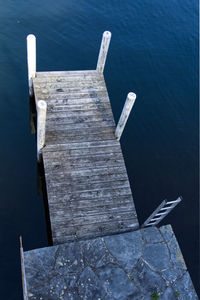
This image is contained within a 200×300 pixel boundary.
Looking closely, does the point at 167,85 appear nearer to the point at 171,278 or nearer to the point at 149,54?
the point at 149,54

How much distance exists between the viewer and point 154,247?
8977mm

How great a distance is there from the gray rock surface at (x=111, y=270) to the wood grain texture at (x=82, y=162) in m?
0.94

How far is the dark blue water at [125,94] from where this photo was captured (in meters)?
11.4

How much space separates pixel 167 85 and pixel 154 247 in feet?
36.1

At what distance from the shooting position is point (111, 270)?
8383mm

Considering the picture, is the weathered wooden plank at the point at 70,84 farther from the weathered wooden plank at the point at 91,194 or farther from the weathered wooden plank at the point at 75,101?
the weathered wooden plank at the point at 91,194

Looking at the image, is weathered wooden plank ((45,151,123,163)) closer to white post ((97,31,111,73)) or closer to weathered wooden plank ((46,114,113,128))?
weathered wooden plank ((46,114,113,128))

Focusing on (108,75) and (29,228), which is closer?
(29,228)

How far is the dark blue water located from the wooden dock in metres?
1.95

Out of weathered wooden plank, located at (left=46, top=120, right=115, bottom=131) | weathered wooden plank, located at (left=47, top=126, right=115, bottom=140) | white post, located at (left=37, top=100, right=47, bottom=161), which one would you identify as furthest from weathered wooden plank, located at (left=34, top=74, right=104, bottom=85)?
white post, located at (left=37, top=100, right=47, bottom=161)

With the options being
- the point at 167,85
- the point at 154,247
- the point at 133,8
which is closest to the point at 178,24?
the point at 133,8

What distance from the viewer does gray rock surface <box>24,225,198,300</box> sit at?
26.1ft

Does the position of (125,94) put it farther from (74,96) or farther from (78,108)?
(78,108)

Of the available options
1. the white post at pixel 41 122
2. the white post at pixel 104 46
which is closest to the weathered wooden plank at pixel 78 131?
the white post at pixel 41 122
